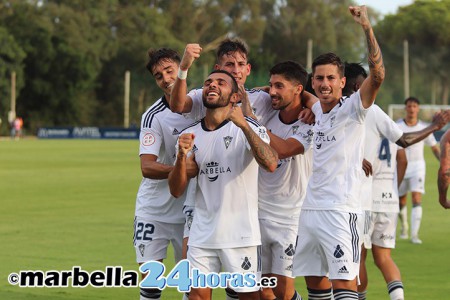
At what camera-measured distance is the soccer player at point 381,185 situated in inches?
369

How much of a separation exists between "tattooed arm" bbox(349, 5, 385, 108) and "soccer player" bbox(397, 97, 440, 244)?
7721 millimetres

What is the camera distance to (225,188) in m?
7.77

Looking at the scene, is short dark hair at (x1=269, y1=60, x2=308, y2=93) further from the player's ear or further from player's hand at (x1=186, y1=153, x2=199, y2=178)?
player's hand at (x1=186, y1=153, x2=199, y2=178)

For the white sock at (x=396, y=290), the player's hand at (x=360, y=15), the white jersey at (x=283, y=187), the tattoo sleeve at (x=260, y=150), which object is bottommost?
the white sock at (x=396, y=290)

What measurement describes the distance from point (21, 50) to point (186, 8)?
25.1 metres

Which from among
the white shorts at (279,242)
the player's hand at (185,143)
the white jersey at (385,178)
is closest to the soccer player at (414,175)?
the white jersey at (385,178)

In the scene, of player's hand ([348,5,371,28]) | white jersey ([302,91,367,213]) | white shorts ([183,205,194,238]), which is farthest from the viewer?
white shorts ([183,205,194,238])

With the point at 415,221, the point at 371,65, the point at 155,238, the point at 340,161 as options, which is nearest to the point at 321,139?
the point at 340,161

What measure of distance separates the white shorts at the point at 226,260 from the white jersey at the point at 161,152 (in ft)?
4.59

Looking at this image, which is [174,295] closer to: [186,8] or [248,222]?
[248,222]

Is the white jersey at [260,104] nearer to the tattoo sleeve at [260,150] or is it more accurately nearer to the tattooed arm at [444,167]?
the tattoo sleeve at [260,150]

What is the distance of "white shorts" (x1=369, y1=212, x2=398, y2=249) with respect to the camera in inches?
411

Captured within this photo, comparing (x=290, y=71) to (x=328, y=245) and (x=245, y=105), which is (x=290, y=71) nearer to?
(x=245, y=105)

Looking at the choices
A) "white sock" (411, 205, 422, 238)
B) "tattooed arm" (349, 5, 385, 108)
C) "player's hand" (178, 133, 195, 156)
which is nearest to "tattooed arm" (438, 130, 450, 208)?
"tattooed arm" (349, 5, 385, 108)
